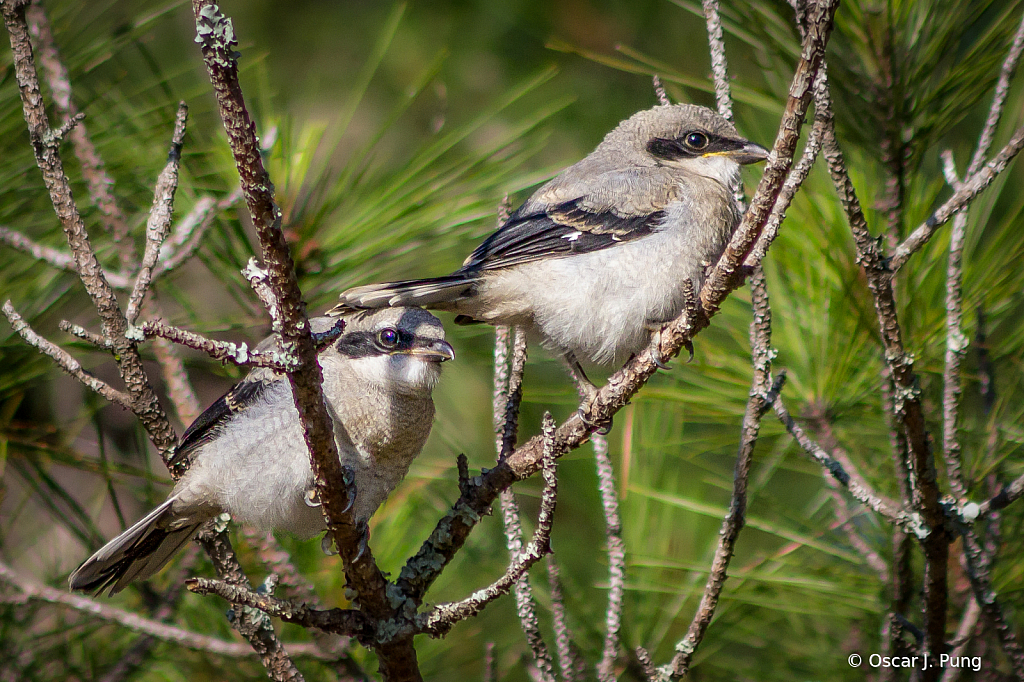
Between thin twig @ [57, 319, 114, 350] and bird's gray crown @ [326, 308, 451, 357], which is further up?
bird's gray crown @ [326, 308, 451, 357]

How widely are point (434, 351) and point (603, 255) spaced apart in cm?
68

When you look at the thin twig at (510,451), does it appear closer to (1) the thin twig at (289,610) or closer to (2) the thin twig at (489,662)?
(2) the thin twig at (489,662)

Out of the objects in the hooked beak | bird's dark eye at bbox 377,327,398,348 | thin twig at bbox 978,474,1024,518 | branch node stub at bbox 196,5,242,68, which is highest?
the hooked beak

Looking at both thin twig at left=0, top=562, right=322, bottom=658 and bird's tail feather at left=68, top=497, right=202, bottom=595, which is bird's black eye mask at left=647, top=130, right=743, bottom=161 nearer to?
bird's tail feather at left=68, top=497, right=202, bottom=595

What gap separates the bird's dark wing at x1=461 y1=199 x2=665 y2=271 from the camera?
3062 millimetres

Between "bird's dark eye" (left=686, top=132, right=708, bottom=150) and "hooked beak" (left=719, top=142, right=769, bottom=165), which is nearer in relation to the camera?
"hooked beak" (left=719, top=142, right=769, bottom=165)

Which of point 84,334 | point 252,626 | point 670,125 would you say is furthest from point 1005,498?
point 84,334

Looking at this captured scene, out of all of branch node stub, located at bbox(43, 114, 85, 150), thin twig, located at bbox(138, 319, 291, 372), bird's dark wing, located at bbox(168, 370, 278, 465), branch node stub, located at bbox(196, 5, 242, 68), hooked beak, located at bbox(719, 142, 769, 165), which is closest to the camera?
branch node stub, located at bbox(196, 5, 242, 68)

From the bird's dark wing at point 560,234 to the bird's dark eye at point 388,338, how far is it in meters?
0.34

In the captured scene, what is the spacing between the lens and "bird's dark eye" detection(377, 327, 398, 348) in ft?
10.0

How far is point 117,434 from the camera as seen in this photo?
493cm

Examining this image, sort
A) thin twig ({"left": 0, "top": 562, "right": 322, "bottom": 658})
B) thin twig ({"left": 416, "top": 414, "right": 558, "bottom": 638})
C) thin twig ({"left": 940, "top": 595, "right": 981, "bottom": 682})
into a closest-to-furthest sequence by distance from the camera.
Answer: thin twig ({"left": 416, "top": 414, "right": 558, "bottom": 638})
thin twig ({"left": 940, "top": 595, "right": 981, "bottom": 682})
thin twig ({"left": 0, "top": 562, "right": 322, "bottom": 658})

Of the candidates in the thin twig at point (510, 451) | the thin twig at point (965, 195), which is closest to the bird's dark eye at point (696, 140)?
the thin twig at point (510, 451)

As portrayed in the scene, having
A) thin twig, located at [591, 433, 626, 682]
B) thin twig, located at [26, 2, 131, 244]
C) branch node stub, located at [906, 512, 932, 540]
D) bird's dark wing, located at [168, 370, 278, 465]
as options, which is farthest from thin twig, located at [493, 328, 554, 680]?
thin twig, located at [26, 2, 131, 244]
